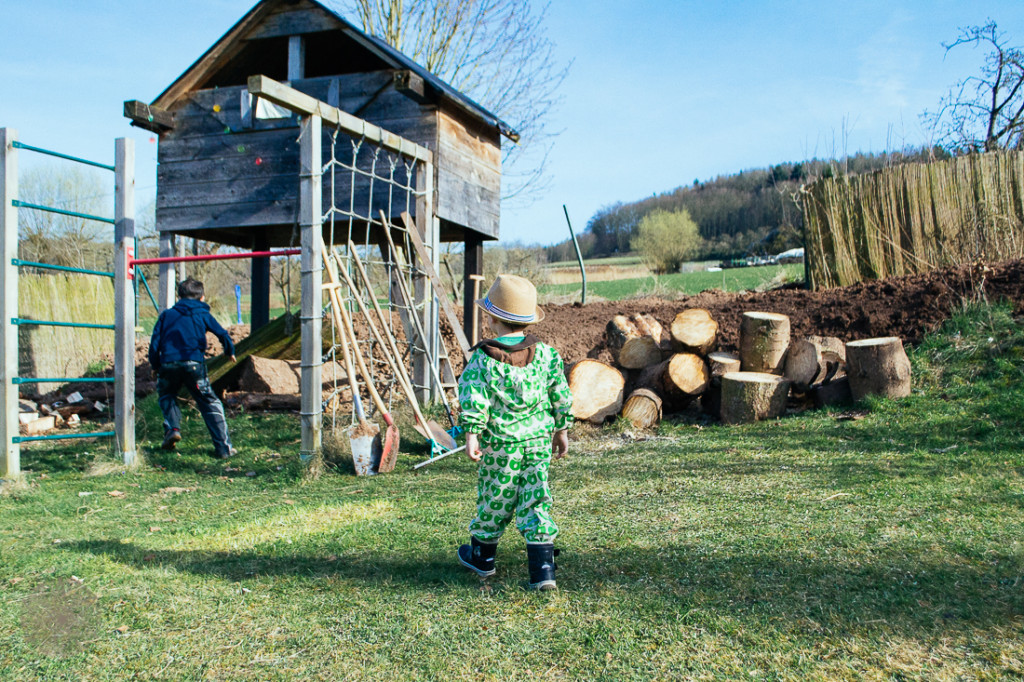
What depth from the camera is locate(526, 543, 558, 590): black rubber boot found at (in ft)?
10.9

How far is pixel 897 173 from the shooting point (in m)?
10.1

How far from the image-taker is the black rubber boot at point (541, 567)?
131 inches

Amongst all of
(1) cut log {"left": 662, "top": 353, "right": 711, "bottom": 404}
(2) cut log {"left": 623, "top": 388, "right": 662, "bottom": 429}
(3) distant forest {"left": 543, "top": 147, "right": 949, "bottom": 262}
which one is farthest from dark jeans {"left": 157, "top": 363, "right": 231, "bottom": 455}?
(3) distant forest {"left": 543, "top": 147, "right": 949, "bottom": 262}

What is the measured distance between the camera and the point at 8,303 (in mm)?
5895

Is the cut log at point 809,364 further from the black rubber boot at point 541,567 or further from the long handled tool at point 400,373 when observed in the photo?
the black rubber boot at point 541,567

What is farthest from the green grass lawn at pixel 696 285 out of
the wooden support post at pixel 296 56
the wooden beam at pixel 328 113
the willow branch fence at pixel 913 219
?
the wooden support post at pixel 296 56

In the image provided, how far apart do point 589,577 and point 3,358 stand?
522cm

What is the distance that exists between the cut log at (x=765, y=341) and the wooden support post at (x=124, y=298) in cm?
629

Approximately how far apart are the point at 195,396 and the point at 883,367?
22.7 feet

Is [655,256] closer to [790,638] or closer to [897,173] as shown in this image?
[897,173]

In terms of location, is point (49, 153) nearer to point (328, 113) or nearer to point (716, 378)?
point (328, 113)

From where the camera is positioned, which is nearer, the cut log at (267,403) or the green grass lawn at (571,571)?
the green grass lawn at (571,571)

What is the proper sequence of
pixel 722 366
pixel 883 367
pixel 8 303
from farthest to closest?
pixel 722 366, pixel 883 367, pixel 8 303

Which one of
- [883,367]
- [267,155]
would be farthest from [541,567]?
[267,155]
